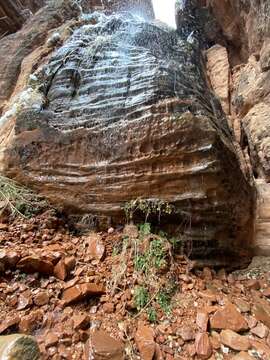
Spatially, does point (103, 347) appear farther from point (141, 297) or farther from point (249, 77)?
point (249, 77)

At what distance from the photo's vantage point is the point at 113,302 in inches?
76.5

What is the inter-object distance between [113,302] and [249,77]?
4304 millimetres

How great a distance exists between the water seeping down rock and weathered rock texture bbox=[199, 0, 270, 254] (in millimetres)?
852

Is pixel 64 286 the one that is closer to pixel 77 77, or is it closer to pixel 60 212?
pixel 60 212

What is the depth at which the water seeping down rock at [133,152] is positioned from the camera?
2484 millimetres

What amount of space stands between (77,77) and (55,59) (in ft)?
2.05

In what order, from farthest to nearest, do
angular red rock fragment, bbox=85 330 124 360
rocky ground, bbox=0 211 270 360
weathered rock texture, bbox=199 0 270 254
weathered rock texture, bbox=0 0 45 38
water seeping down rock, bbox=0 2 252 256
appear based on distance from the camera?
weathered rock texture, bbox=0 0 45 38 → weathered rock texture, bbox=199 0 270 254 → water seeping down rock, bbox=0 2 252 256 → rocky ground, bbox=0 211 270 360 → angular red rock fragment, bbox=85 330 124 360

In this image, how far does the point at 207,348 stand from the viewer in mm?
1709

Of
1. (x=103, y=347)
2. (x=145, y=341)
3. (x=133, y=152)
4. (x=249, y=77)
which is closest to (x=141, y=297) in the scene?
(x=145, y=341)

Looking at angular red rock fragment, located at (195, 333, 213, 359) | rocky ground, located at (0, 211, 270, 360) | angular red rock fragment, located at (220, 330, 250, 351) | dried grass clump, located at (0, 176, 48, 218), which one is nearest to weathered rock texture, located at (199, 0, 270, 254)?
rocky ground, located at (0, 211, 270, 360)

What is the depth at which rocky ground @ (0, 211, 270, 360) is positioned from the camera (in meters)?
1.67

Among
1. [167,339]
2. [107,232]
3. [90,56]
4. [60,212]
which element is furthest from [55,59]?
[167,339]

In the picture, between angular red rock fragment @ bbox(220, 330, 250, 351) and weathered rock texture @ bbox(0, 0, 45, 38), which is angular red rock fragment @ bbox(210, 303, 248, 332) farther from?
weathered rock texture @ bbox(0, 0, 45, 38)

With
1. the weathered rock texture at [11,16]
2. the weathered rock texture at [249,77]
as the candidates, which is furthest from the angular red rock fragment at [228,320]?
the weathered rock texture at [11,16]
